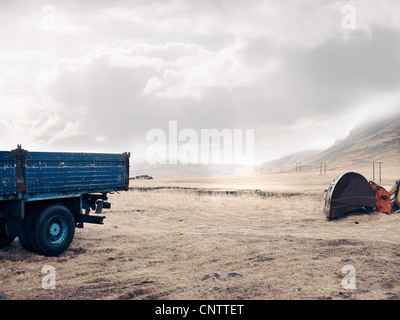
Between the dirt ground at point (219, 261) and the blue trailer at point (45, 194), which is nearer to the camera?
the dirt ground at point (219, 261)

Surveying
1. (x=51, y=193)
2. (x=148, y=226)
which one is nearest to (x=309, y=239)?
(x=148, y=226)

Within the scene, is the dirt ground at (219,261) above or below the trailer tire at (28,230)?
below

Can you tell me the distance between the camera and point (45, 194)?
8984 mm

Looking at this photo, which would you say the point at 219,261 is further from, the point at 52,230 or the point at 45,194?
the point at 45,194

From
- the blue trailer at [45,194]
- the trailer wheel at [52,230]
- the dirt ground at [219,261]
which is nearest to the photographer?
the dirt ground at [219,261]

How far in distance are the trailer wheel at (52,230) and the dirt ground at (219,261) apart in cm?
26

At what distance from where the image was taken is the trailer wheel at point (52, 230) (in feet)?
28.9

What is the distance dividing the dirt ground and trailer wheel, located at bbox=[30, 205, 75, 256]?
26 centimetres

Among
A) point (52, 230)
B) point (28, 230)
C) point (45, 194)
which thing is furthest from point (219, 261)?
point (28, 230)

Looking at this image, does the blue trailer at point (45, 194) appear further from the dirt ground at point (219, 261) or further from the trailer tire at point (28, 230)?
the dirt ground at point (219, 261)

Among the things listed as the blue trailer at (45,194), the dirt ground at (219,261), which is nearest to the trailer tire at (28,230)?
the blue trailer at (45,194)

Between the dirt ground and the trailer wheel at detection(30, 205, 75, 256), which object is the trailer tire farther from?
the dirt ground

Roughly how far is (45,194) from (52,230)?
0.98 metres

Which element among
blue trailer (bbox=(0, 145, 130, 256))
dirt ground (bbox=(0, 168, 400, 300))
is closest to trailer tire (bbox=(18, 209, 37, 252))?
blue trailer (bbox=(0, 145, 130, 256))
